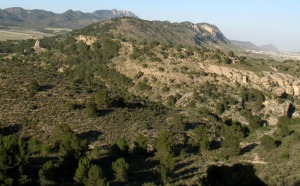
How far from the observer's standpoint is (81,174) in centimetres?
3084

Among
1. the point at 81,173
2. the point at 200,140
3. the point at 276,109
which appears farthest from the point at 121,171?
the point at 276,109

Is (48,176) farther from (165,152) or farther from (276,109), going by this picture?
(276,109)

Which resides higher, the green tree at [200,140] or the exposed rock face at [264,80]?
the exposed rock face at [264,80]

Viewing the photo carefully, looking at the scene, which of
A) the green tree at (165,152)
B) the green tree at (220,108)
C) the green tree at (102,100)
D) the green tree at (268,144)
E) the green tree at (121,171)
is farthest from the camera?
the green tree at (220,108)

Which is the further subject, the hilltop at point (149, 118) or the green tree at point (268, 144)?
the green tree at point (268, 144)

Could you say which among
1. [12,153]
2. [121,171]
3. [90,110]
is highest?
[90,110]

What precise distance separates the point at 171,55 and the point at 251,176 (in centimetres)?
6444

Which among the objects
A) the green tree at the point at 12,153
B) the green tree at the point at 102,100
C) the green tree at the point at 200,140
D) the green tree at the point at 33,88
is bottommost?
the green tree at the point at 200,140

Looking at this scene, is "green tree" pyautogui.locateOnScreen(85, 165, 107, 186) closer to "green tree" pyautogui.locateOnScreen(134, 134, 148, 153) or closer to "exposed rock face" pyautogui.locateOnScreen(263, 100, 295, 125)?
"green tree" pyautogui.locateOnScreen(134, 134, 148, 153)

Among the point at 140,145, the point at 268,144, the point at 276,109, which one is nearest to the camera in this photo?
the point at 140,145

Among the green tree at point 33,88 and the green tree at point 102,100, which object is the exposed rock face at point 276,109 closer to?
the green tree at point 102,100

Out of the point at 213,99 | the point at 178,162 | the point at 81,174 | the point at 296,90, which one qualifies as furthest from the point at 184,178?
the point at 296,90

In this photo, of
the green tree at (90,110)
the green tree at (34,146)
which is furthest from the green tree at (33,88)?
the green tree at (34,146)

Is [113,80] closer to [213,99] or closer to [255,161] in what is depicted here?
[213,99]
